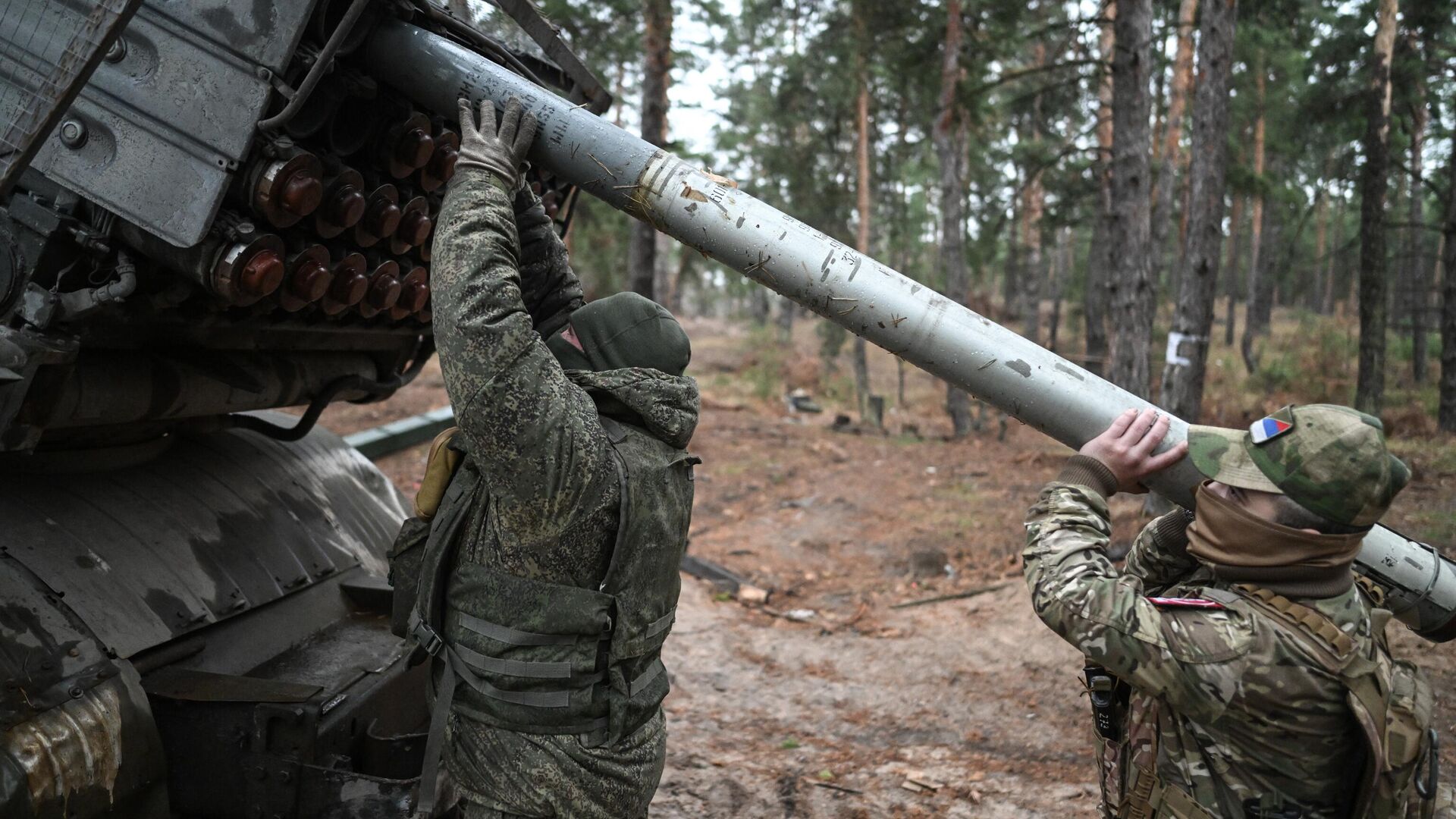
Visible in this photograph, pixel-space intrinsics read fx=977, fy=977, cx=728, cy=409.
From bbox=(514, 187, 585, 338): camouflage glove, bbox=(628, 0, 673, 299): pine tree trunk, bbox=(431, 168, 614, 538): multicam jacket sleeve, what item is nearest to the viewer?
bbox=(431, 168, 614, 538): multicam jacket sleeve

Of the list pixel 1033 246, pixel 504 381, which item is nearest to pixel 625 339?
pixel 504 381

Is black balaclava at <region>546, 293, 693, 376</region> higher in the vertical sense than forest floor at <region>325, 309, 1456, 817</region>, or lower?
higher

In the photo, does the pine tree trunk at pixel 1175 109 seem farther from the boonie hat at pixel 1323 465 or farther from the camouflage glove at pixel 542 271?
the boonie hat at pixel 1323 465

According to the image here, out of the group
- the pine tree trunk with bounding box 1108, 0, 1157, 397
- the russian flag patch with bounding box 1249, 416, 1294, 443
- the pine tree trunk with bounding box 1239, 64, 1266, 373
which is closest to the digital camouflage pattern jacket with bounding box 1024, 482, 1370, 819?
the russian flag patch with bounding box 1249, 416, 1294, 443

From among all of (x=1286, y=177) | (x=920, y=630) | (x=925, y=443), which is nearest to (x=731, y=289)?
(x=1286, y=177)

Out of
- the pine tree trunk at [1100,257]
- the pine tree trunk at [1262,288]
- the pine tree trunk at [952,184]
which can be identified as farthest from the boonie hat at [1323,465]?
the pine tree trunk at [1262,288]

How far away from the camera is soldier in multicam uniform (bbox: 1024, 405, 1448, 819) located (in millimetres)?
2178

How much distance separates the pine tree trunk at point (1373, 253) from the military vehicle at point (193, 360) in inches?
552

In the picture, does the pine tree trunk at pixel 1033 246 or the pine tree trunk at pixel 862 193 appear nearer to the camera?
the pine tree trunk at pixel 862 193

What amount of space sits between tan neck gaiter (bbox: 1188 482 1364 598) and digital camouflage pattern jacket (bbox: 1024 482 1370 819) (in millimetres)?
48

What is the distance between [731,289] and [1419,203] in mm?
20332

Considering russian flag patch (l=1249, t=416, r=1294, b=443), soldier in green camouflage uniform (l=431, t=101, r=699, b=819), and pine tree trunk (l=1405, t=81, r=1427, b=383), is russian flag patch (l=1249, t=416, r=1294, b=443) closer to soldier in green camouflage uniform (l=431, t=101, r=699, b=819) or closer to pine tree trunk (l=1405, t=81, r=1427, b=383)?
soldier in green camouflage uniform (l=431, t=101, r=699, b=819)

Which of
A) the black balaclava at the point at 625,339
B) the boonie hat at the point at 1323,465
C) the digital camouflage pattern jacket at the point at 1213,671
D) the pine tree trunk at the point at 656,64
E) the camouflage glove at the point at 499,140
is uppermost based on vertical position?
the pine tree trunk at the point at 656,64

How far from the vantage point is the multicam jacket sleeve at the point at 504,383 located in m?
2.28
